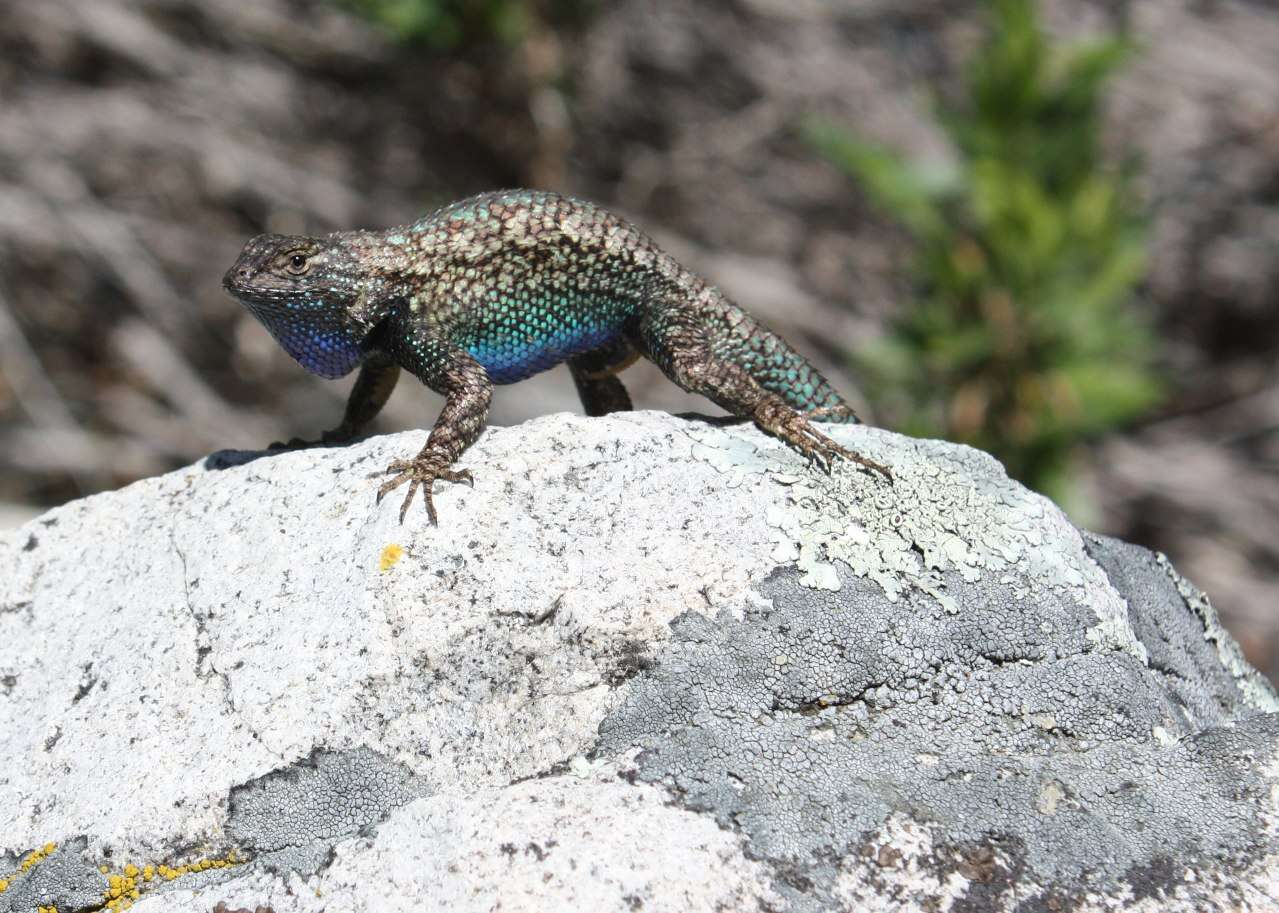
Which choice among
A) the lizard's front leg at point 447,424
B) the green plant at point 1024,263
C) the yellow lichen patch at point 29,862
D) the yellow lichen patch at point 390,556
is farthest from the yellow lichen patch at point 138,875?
the green plant at point 1024,263

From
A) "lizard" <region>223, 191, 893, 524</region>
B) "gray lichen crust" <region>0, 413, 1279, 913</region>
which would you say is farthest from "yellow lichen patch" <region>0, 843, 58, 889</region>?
"lizard" <region>223, 191, 893, 524</region>

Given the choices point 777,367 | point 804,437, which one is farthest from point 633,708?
point 777,367

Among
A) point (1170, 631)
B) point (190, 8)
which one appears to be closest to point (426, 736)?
point (1170, 631)

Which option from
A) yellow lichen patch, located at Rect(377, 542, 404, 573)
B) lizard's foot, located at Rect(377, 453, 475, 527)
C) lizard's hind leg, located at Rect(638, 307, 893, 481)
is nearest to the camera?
yellow lichen patch, located at Rect(377, 542, 404, 573)

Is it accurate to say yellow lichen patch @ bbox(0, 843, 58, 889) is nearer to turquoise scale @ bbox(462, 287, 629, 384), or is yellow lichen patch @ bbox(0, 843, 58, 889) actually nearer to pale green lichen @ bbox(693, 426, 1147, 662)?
pale green lichen @ bbox(693, 426, 1147, 662)

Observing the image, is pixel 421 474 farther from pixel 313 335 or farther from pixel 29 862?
pixel 29 862
